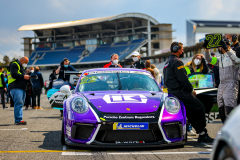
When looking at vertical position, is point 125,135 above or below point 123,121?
below

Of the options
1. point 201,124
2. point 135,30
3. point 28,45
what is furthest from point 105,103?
point 28,45

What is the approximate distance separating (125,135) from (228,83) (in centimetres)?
236

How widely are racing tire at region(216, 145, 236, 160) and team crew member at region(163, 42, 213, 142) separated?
10.3ft

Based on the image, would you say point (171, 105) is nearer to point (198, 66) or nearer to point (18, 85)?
point (198, 66)

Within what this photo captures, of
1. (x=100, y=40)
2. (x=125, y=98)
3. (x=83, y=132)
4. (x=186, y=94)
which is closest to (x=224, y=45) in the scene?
(x=186, y=94)

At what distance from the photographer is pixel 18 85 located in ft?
26.8

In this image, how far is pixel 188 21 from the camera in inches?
76.3

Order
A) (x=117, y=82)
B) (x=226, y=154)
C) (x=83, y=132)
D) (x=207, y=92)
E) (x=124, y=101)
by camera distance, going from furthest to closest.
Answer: (x=207, y=92) → (x=117, y=82) → (x=124, y=101) → (x=83, y=132) → (x=226, y=154)

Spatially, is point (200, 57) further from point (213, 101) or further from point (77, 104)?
point (77, 104)

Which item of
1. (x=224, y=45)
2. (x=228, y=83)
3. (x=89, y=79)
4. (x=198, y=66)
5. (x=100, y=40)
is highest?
(x=100, y=40)

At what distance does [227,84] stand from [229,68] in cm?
28

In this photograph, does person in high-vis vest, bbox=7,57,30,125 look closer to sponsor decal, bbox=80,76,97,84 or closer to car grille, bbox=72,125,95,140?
sponsor decal, bbox=80,76,97,84

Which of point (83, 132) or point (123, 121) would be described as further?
point (83, 132)

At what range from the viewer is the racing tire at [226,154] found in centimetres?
189
